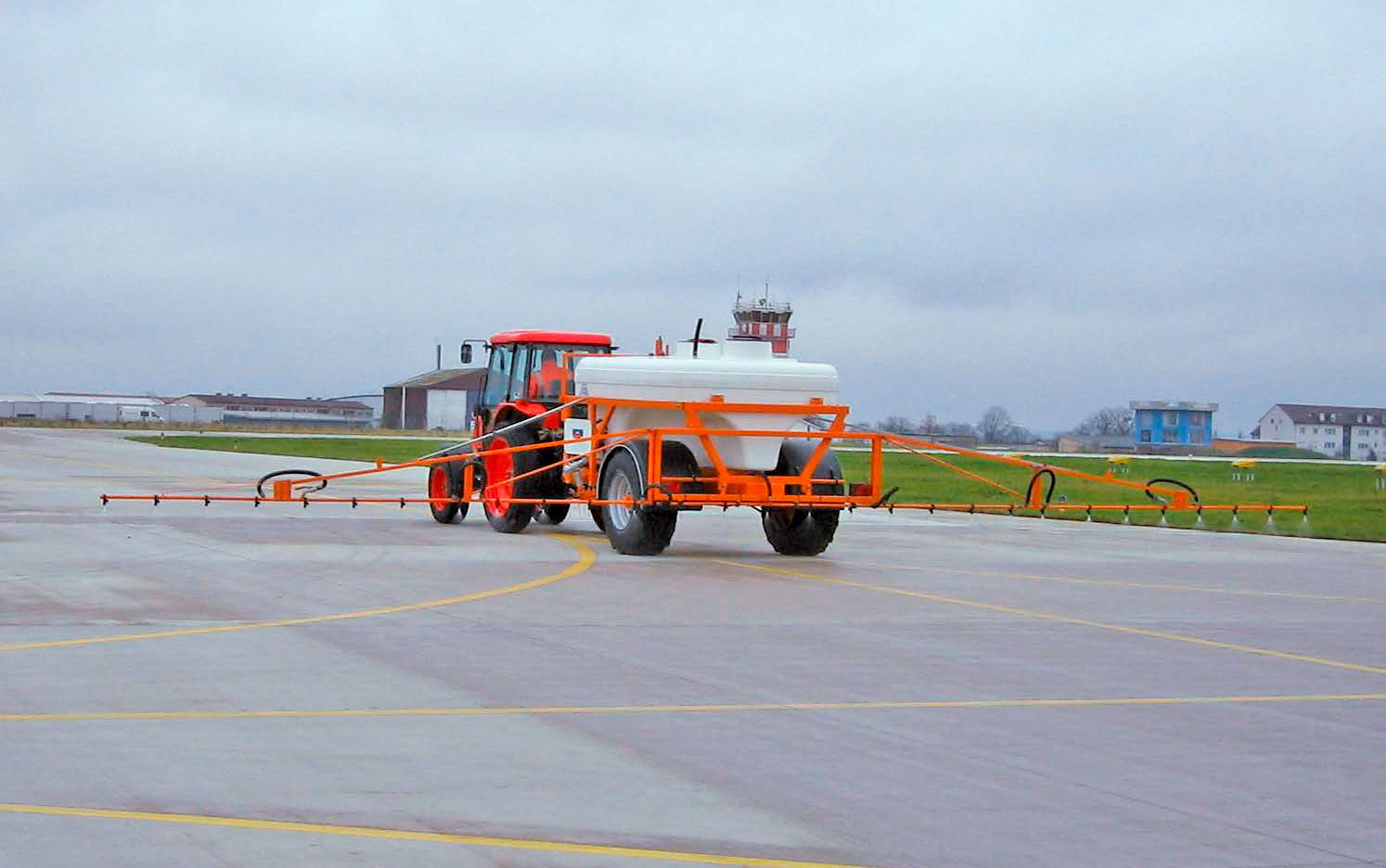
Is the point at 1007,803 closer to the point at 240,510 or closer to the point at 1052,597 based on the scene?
the point at 1052,597

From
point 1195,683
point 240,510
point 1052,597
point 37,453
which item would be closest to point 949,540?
point 1052,597

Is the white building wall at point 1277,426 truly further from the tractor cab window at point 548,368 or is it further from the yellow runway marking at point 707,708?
the yellow runway marking at point 707,708

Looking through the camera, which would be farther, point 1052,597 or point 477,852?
point 1052,597

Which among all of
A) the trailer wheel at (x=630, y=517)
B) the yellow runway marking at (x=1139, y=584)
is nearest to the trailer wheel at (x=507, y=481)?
the trailer wheel at (x=630, y=517)

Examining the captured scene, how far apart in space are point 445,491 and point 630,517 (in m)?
6.16

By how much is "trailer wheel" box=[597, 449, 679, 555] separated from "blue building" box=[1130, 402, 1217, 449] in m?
117

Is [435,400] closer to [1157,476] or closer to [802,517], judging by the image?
[1157,476]

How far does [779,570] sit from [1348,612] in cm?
616

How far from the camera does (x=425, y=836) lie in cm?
683

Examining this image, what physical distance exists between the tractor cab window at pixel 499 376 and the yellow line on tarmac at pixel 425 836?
61.9ft

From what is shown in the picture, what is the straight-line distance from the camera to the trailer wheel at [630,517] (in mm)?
20422

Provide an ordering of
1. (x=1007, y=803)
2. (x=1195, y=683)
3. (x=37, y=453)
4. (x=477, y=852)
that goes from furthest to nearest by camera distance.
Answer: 1. (x=37, y=453)
2. (x=1195, y=683)
3. (x=1007, y=803)
4. (x=477, y=852)

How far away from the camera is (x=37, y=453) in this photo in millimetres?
53844

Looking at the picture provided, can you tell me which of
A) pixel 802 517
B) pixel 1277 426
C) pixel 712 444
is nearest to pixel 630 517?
pixel 712 444
